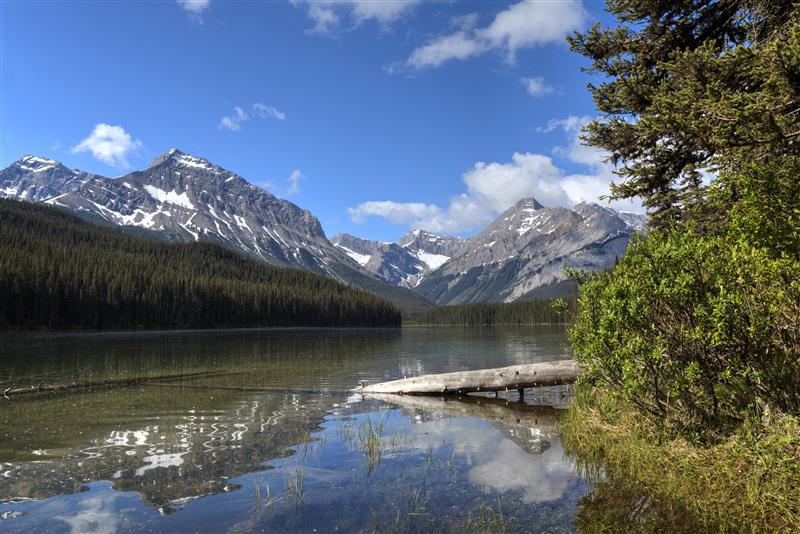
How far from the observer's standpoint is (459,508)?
30.7 ft

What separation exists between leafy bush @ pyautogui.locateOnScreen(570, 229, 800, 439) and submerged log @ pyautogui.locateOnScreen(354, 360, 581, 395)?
9932mm

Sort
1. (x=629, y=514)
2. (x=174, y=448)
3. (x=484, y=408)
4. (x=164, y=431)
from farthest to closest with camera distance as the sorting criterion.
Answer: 1. (x=484, y=408)
2. (x=164, y=431)
3. (x=174, y=448)
4. (x=629, y=514)

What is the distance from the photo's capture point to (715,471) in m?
8.96

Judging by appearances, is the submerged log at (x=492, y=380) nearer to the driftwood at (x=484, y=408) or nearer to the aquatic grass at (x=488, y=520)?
the driftwood at (x=484, y=408)

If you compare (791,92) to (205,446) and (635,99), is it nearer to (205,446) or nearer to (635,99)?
(635,99)

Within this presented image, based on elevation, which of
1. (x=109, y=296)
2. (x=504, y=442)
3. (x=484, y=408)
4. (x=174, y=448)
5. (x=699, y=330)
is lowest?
(x=484, y=408)

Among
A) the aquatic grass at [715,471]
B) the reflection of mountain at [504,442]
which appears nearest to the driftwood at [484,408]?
the reflection of mountain at [504,442]

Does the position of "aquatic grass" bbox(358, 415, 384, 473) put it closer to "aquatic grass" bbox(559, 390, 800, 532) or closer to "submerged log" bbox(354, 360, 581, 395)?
"aquatic grass" bbox(559, 390, 800, 532)

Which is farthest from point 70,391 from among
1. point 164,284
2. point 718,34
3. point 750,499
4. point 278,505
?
point 164,284

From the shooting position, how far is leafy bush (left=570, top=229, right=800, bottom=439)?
8.36 meters

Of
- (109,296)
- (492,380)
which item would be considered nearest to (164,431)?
(492,380)

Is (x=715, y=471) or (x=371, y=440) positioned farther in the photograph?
(x=371, y=440)

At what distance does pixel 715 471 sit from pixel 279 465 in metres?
9.70

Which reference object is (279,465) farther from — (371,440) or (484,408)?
(484,408)
